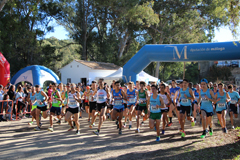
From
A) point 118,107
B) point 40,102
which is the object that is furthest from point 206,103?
point 40,102

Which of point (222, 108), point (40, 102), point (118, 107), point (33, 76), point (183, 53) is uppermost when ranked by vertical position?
point (183, 53)

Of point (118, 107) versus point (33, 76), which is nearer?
point (118, 107)

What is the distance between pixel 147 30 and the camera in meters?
31.9

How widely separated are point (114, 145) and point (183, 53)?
31.8 feet

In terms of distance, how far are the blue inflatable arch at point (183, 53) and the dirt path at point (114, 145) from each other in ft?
21.0

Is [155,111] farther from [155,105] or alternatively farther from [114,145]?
[114,145]

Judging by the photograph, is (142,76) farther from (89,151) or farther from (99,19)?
(89,151)

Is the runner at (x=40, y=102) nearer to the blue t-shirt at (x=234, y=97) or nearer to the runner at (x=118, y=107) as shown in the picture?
the runner at (x=118, y=107)

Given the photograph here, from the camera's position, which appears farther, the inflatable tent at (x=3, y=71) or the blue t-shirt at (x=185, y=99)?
the inflatable tent at (x=3, y=71)

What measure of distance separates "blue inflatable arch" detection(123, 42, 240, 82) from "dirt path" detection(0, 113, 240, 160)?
21.0ft

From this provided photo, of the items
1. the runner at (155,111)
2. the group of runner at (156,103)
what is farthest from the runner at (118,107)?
the runner at (155,111)

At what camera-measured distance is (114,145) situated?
6.30 m

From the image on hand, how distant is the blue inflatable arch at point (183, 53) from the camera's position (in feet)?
42.0

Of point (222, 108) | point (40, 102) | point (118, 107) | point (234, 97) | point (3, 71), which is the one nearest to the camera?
point (222, 108)
